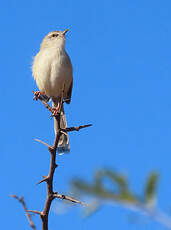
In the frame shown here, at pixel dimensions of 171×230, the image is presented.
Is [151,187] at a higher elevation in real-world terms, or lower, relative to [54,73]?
lower

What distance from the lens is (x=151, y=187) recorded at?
0.72 metres

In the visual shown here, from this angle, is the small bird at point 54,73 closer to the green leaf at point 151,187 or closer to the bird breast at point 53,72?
the bird breast at point 53,72

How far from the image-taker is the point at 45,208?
8.96ft

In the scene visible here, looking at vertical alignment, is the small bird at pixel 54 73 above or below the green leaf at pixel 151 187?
above

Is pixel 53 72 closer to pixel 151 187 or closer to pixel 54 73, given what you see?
pixel 54 73

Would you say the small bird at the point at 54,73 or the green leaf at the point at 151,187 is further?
the small bird at the point at 54,73

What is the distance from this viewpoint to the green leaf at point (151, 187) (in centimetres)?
71

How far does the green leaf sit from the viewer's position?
2.31 ft

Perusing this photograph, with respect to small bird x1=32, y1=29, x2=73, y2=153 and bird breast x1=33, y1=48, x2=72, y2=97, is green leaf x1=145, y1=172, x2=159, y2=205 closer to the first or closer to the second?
small bird x1=32, y1=29, x2=73, y2=153

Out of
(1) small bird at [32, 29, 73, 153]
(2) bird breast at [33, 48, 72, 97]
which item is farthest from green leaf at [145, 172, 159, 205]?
(2) bird breast at [33, 48, 72, 97]

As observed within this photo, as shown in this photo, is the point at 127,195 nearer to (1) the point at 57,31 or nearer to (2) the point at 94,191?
(2) the point at 94,191

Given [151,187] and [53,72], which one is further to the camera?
[53,72]

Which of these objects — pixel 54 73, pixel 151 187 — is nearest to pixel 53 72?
pixel 54 73

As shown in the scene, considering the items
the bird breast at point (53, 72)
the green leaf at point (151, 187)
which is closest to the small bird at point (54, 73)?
the bird breast at point (53, 72)
